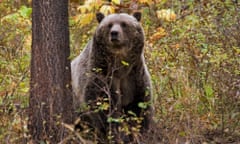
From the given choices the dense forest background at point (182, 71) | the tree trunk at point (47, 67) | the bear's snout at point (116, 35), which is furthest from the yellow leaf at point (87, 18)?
the tree trunk at point (47, 67)

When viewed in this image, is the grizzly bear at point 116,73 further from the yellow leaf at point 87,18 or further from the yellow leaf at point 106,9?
the yellow leaf at point 87,18

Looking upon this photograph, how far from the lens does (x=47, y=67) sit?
597 centimetres

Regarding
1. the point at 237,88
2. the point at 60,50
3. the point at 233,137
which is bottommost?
the point at 233,137

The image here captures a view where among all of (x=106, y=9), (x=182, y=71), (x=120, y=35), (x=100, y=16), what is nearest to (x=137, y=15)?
(x=100, y=16)

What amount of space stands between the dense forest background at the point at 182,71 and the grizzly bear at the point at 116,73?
0.85 ft

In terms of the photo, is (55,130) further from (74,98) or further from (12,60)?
(12,60)

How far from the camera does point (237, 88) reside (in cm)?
656

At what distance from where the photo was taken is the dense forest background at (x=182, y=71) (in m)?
6.04

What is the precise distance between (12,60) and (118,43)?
2.19 metres

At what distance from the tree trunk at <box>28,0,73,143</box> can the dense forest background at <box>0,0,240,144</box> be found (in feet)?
0.58

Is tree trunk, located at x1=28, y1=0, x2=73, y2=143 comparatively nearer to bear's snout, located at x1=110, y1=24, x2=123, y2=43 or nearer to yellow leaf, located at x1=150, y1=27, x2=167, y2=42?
bear's snout, located at x1=110, y1=24, x2=123, y2=43

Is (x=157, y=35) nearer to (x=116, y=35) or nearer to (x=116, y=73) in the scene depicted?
(x=116, y=73)

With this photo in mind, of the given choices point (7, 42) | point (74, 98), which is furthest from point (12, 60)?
point (74, 98)

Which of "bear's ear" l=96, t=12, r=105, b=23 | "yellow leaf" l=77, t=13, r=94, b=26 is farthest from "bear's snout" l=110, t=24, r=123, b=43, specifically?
"yellow leaf" l=77, t=13, r=94, b=26
